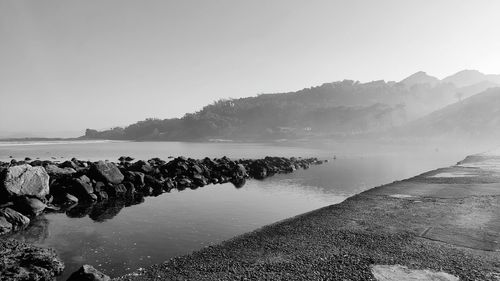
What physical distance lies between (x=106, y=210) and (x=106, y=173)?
7476mm

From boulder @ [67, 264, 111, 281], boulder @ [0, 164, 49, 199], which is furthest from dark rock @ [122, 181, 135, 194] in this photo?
boulder @ [67, 264, 111, 281]

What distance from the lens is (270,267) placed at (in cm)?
1211

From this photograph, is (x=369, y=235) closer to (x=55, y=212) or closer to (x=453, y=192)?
(x=453, y=192)

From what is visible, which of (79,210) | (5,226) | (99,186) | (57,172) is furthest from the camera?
(57,172)

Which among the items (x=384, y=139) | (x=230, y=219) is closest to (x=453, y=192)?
(x=230, y=219)

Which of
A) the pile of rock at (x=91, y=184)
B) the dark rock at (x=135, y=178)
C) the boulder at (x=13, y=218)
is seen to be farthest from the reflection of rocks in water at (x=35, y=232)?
the dark rock at (x=135, y=178)

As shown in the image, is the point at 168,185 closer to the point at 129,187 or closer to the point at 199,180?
the point at 129,187

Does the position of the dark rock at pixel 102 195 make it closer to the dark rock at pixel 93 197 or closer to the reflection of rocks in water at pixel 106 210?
the dark rock at pixel 93 197

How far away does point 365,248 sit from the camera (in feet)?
45.4

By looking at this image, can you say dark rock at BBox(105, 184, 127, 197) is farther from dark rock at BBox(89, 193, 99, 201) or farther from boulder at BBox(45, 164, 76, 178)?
boulder at BBox(45, 164, 76, 178)

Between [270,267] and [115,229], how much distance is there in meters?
11.3

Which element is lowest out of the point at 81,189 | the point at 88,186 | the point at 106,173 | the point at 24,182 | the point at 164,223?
the point at 164,223

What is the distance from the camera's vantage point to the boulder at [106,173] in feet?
102

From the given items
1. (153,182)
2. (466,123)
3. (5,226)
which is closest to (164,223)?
(5,226)
